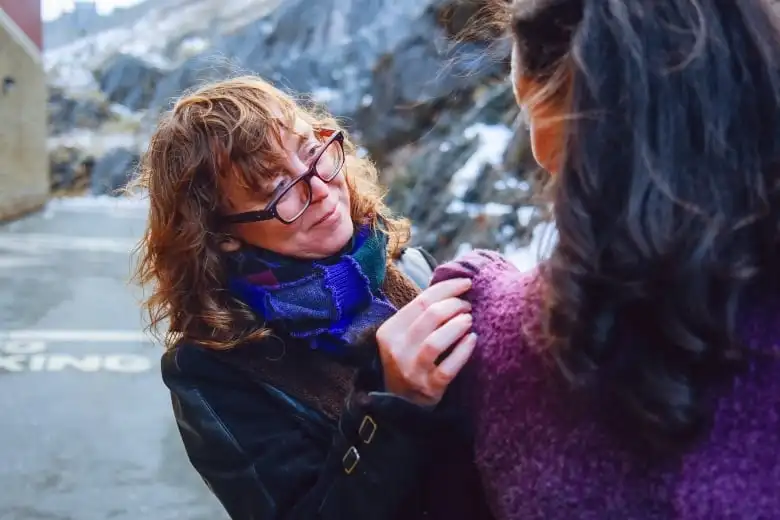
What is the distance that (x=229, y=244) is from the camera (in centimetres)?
154

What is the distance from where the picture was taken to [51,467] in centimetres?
402

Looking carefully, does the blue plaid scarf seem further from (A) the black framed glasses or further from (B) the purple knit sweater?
(B) the purple knit sweater

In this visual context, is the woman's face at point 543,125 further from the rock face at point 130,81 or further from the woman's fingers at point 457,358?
the rock face at point 130,81

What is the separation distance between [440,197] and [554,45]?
7.10 meters

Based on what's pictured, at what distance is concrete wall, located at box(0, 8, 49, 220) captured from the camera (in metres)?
14.2

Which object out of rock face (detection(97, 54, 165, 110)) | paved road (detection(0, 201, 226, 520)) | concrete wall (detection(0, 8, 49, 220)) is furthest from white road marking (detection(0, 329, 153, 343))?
rock face (detection(97, 54, 165, 110))

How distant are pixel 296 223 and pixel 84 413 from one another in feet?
12.2

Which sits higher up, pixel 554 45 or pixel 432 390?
pixel 554 45

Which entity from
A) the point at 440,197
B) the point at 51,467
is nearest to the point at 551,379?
the point at 51,467

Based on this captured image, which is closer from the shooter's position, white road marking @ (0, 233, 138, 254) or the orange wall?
white road marking @ (0, 233, 138, 254)

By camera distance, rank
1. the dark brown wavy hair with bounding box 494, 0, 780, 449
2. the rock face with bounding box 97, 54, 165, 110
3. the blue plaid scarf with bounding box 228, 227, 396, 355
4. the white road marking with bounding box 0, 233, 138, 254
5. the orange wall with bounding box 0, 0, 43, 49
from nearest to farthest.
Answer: the dark brown wavy hair with bounding box 494, 0, 780, 449 < the blue plaid scarf with bounding box 228, 227, 396, 355 < the white road marking with bounding box 0, 233, 138, 254 < the orange wall with bounding box 0, 0, 43, 49 < the rock face with bounding box 97, 54, 165, 110

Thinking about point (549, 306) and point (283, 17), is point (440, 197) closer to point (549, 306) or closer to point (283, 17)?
point (549, 306)

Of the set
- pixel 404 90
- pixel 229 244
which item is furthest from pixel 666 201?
pixel 404 90

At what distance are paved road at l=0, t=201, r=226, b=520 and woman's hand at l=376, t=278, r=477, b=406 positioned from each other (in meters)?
1.27
